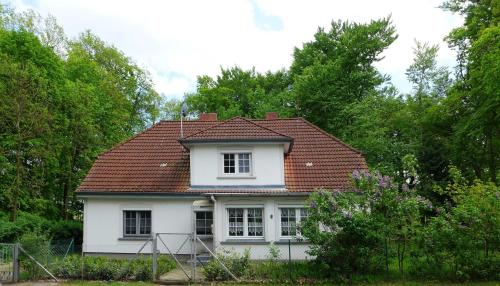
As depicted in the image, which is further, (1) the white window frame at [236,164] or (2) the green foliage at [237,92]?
(2) the green foliage at [237,92]

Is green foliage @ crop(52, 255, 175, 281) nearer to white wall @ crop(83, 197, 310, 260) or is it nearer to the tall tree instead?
white wall @ crop(83, 197, 310, 260)

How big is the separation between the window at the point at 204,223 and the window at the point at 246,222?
1576mm

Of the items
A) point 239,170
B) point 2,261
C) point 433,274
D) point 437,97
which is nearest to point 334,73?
point 437,97

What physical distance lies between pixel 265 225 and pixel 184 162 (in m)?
5.75

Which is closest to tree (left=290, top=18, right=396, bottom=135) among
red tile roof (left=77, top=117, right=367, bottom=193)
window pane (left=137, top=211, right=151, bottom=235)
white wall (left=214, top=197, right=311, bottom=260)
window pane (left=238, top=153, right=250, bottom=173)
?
red tile roof (left=77, top=117, right=367, bottom=193)

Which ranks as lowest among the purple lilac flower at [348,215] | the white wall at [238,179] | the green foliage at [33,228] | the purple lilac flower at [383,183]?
the green foliage at [33,228]

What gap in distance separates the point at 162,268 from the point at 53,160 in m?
15.4

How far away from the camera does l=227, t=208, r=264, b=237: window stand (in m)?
19.7

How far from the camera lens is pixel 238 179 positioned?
20781 mm

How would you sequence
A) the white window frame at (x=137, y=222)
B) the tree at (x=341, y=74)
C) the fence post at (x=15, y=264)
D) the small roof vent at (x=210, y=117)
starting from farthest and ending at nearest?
the tree at (x=341, y=74) < the small roof vent at (x=210, y=117) < the white window frame at (x=137, y=222) < the fence post at (x=15, y=264)

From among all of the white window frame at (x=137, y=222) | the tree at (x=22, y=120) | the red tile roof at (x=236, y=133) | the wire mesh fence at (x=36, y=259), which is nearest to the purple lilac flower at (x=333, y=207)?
the red tile roof at (x=236, y=133)

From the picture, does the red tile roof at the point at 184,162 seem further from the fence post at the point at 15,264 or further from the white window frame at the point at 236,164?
the fence post at the point at 15,264

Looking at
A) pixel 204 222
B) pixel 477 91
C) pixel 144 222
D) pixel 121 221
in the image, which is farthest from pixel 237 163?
pixel 477 91

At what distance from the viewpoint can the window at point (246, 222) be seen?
64.6 ft
